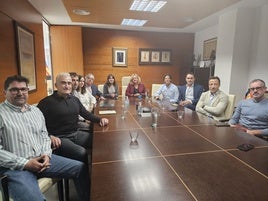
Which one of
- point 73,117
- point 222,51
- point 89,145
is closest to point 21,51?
point 73,117

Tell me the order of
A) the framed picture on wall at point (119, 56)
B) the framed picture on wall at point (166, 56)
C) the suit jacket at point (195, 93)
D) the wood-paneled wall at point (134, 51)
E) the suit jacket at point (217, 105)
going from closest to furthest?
the suit jacket at point (217, 105), the suit jacket at point (195, 93), the wood-paneled wall at point (134, 51), the framed picture on wall at point (119, 56), the framed picture on wall at point (166, 56)

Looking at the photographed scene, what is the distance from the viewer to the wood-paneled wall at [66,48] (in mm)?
5297

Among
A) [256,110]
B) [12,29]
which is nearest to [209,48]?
[256,110]

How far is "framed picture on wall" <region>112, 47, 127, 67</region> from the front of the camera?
6008 mm

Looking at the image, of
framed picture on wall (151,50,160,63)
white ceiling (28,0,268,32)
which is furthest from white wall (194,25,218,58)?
framed picture on wall (151,50,160,63)

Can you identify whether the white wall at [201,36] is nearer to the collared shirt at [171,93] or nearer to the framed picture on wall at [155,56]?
the framed picture on wall at [155,56]

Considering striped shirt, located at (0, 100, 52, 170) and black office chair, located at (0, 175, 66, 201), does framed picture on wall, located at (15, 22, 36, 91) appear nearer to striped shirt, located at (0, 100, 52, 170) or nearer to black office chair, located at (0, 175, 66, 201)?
striped shirt, located at (0, 100, 52, 170)

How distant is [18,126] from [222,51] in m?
4.30

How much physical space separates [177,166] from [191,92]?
3.05m

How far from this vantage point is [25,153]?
57.4 inches

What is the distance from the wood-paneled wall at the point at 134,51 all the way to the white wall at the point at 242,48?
2218 mm

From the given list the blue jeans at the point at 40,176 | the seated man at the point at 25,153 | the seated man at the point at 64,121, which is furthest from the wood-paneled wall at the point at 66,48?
the blue jeans at the point at 40,176

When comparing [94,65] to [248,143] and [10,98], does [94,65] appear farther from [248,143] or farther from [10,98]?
[248,143]

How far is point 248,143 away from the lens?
1.56 meters
